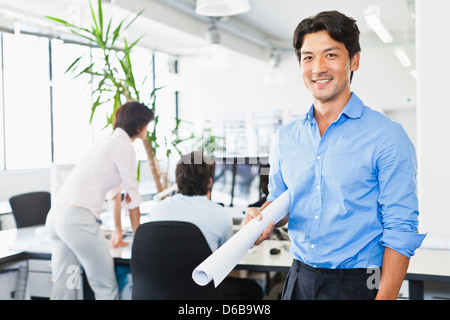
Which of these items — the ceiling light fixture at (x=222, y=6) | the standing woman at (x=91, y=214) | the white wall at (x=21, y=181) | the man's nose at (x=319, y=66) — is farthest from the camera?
the white wall at (x=21, y=181)

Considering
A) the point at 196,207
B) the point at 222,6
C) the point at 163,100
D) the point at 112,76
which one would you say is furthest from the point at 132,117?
the point at 163,100

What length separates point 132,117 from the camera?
8.73ft

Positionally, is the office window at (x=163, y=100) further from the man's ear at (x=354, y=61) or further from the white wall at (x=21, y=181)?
the white wall at (x=21, y=181)

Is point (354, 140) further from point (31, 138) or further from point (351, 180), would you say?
point (31, 138)

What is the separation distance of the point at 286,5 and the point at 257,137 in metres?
3.41

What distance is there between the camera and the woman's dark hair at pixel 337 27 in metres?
1.22

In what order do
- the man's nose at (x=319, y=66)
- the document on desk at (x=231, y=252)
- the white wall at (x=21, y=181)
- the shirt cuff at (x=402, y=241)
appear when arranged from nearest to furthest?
the document on desk at (x=231, y=252), the shirt cuff at (x=402, y=241), the man's nose at (x=319, y=66), the white wall at (x=21, y=181)

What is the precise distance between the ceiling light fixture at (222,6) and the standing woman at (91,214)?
764 mm

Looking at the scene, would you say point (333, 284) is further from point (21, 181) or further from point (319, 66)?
point (21, 181)

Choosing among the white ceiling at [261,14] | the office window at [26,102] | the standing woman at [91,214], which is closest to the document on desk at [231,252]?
the standing woman at [91,214]

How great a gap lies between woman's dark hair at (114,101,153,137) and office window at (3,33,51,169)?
3.95 meters

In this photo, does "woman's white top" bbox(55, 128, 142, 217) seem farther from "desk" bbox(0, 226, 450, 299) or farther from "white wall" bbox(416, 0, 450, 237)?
"white wall" bbox(416, 0, 450, 237)

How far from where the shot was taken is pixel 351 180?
1.20 metres

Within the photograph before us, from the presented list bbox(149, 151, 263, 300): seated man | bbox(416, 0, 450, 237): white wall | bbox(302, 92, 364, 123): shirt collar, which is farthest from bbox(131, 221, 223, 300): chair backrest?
bbox(416, 0, 450, 237): white wall
